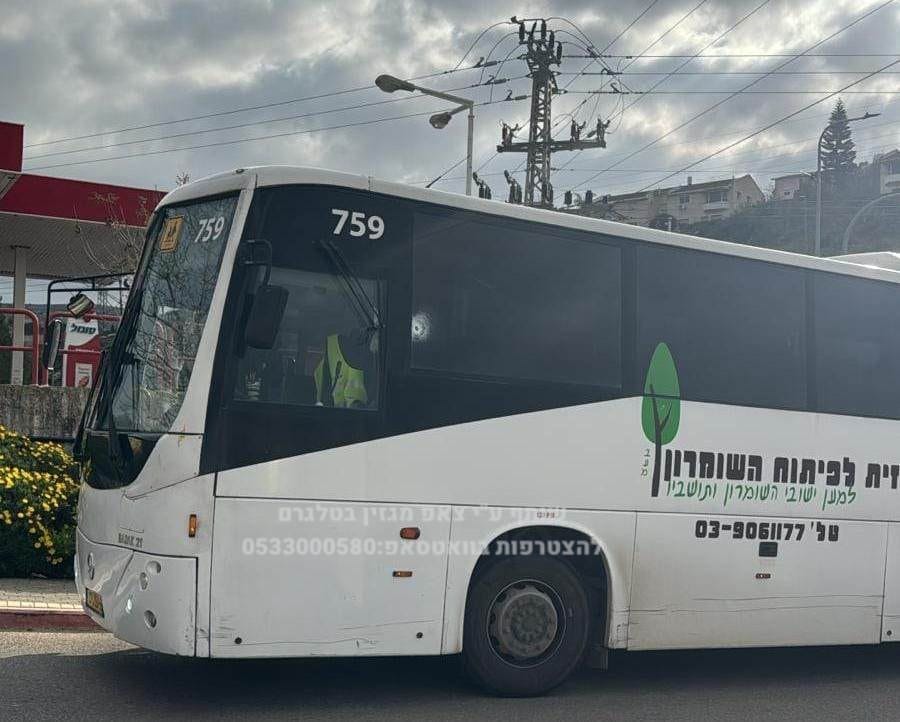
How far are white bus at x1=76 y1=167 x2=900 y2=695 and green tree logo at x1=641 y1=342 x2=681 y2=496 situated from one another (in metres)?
0.02

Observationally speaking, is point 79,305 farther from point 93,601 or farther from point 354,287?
point 354,287

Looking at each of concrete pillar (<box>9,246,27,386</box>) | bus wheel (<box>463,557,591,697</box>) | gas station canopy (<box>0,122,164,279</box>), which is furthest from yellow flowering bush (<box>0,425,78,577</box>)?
concrete pillar (<box>9,246,27,386</box>)

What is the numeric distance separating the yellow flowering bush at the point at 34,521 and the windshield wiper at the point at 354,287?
18.0 ft

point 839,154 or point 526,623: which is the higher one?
point 839,154

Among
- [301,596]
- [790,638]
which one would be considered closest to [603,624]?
[790,638]

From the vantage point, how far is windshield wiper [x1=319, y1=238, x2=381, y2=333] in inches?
287

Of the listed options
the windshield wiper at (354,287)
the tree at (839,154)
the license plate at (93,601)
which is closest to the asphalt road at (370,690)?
the license plate at (93,601)

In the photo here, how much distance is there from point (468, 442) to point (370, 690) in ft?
6.18

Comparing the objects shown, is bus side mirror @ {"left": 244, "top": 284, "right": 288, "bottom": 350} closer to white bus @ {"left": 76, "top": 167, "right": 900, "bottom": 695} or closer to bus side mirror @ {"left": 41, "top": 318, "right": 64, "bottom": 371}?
white bus @ {"left": 76, "top": 167, "right": 900, "bottom": 695}

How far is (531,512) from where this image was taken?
Result: 781 centimetres

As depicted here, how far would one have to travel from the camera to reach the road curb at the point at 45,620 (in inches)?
375

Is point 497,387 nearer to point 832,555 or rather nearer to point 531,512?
point 531,512

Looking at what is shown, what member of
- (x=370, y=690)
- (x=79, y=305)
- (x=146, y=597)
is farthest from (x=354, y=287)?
(x=79, y=305)

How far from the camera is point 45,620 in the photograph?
31.6ft
